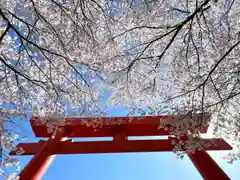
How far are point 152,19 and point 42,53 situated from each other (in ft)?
5.26

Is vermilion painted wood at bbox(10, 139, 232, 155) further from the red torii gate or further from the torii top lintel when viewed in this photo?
the torii top lintel

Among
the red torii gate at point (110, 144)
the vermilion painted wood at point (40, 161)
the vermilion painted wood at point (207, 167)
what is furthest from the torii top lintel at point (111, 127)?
the vermilion painted wood at point (207, 167)

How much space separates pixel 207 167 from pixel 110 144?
1.67 meters

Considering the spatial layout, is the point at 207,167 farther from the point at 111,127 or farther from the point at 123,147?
the point at 111,127

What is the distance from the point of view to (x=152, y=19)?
3400 mm

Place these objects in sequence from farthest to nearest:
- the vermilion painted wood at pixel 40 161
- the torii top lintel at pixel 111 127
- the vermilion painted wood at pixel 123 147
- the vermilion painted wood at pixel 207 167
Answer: the torii top lintel at pixel 111 127
the vermilion painted wood at pixel 123 147
the vermilion painted wood at pixel 40 161
the vermilion painted wood at pixel 207 167

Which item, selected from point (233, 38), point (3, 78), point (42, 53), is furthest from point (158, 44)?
point (3, 78)

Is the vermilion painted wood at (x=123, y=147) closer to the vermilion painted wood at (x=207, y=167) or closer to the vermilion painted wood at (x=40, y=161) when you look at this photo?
the vermilion painted wood at (x=40, y=161)

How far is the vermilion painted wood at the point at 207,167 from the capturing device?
3265mm

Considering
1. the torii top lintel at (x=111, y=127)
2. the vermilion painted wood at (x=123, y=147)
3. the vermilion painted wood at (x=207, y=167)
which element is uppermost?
the torii top lintel at (x=111, y=127)

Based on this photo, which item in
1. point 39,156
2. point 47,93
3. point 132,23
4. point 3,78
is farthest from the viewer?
point 39,156

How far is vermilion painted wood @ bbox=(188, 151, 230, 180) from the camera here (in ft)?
10.7

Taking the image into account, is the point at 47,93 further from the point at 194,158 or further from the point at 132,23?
the point at 194,158

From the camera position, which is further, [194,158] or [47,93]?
[194,158]
